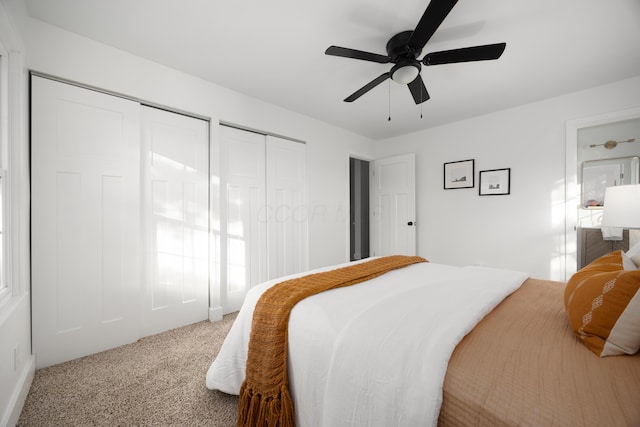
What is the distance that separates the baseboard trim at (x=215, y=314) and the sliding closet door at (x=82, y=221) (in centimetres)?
61

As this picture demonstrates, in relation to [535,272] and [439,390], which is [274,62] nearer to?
[439,390]

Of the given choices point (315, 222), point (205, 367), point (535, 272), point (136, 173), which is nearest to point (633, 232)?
point (535, 272)

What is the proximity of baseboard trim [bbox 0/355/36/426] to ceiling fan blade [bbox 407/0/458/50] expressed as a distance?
2868 mm

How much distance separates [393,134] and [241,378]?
4.06 meters

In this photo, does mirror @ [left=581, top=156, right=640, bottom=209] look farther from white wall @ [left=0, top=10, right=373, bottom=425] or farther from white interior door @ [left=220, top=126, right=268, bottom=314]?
white interior door @ [left=220, top=126, right=268, bottom=314]

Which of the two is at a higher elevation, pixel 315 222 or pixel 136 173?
pixel 136 173

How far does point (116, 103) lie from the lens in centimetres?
212

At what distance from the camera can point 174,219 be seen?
244cm

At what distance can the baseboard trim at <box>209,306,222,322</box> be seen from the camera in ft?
8.57

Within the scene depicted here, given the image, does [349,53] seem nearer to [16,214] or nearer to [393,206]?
[16,214]

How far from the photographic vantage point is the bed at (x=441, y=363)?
66 centimetres

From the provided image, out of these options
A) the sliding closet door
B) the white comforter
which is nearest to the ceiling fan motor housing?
the white comforter

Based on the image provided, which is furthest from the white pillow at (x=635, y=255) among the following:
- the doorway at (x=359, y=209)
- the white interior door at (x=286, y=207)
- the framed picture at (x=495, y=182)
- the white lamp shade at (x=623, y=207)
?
the doorway at (x=359, y=209)

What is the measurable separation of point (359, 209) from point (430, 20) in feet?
13.9
